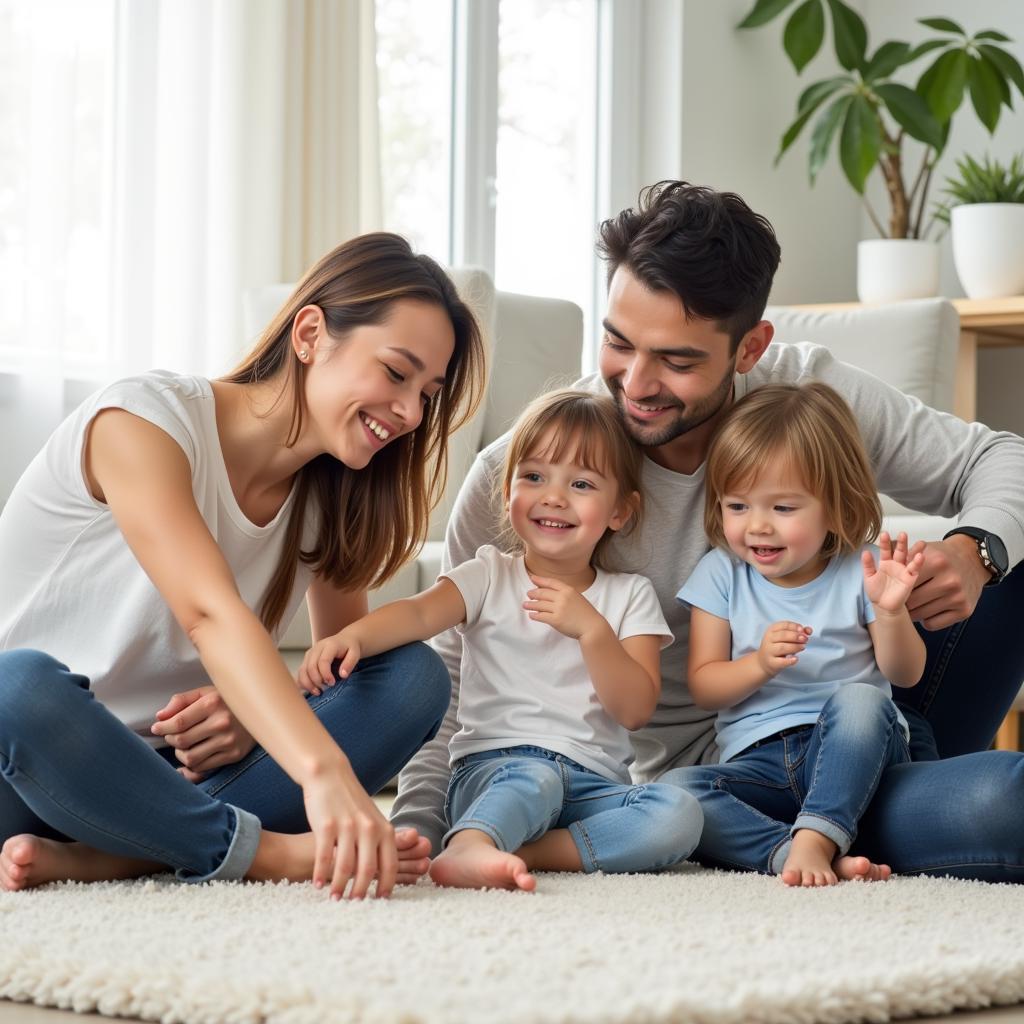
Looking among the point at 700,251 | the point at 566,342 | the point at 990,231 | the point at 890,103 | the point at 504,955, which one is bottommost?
the point at 504,955

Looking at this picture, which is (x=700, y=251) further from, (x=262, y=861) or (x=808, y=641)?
(x=262, y=861)

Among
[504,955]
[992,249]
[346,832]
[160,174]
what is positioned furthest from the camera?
[992,249]

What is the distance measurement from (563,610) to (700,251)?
46 cm

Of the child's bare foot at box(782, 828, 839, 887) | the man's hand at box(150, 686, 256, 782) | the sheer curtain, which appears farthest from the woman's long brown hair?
the sheer curtain

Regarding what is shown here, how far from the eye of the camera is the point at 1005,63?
382 centimetres

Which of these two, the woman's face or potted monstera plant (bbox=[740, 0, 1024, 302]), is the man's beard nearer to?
the woman's face

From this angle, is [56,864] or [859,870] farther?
[859,870]

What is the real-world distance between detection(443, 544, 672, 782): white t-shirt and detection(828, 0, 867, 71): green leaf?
273cm

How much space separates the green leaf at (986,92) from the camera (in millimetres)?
3818

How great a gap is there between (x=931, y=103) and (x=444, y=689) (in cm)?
296

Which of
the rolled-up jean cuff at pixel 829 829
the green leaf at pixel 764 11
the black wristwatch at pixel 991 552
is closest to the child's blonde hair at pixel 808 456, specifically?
the black wristwatch at pixel 991 552

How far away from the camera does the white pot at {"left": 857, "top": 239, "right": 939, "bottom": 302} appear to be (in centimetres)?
395

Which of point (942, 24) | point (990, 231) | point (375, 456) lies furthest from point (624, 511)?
point (942, 24)

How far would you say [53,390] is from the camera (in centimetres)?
263
